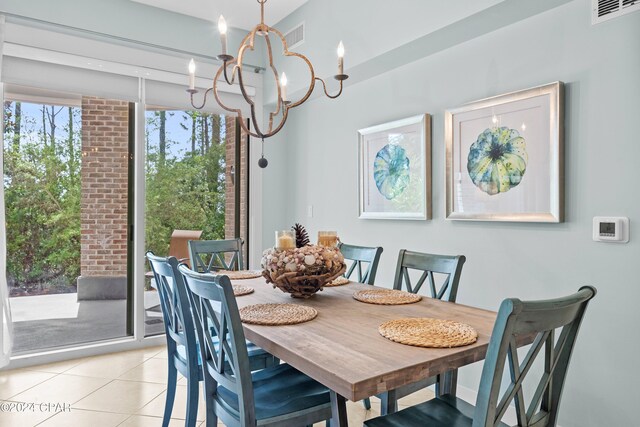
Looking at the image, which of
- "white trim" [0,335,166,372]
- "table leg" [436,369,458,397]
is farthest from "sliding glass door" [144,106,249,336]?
"table leg" [436,369,458,397]

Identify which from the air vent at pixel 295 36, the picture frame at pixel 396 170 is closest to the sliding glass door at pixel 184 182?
the air vent at pixel 295 36

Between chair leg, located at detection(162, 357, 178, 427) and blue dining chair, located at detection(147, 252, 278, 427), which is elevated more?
blue dining chair, located at detection(147, 252, 278, 427)

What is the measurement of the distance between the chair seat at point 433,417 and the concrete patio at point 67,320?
111 inches

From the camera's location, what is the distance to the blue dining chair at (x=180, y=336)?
6.04 ft

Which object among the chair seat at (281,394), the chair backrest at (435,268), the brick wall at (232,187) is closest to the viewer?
the chair seat at (281,394)

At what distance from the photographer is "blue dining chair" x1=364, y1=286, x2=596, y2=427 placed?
3.29 feet

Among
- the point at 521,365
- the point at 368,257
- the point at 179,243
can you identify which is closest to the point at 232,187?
the point at 179,243

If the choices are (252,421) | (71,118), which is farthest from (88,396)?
(71,118)

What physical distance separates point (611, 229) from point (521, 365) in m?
1.10

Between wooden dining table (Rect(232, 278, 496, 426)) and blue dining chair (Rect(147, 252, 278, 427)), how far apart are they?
0.85ft

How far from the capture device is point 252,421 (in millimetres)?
1403

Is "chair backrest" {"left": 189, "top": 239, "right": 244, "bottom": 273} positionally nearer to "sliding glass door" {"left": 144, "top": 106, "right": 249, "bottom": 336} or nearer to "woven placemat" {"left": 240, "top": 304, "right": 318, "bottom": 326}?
"sliding glass door" {"left": 144, "top": 106, "right": 249, "bottom": 336}

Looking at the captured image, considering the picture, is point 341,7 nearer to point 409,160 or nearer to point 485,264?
point 409,160

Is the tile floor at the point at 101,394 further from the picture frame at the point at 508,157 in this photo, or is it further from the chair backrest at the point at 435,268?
the picture frame at the point at 508,157
